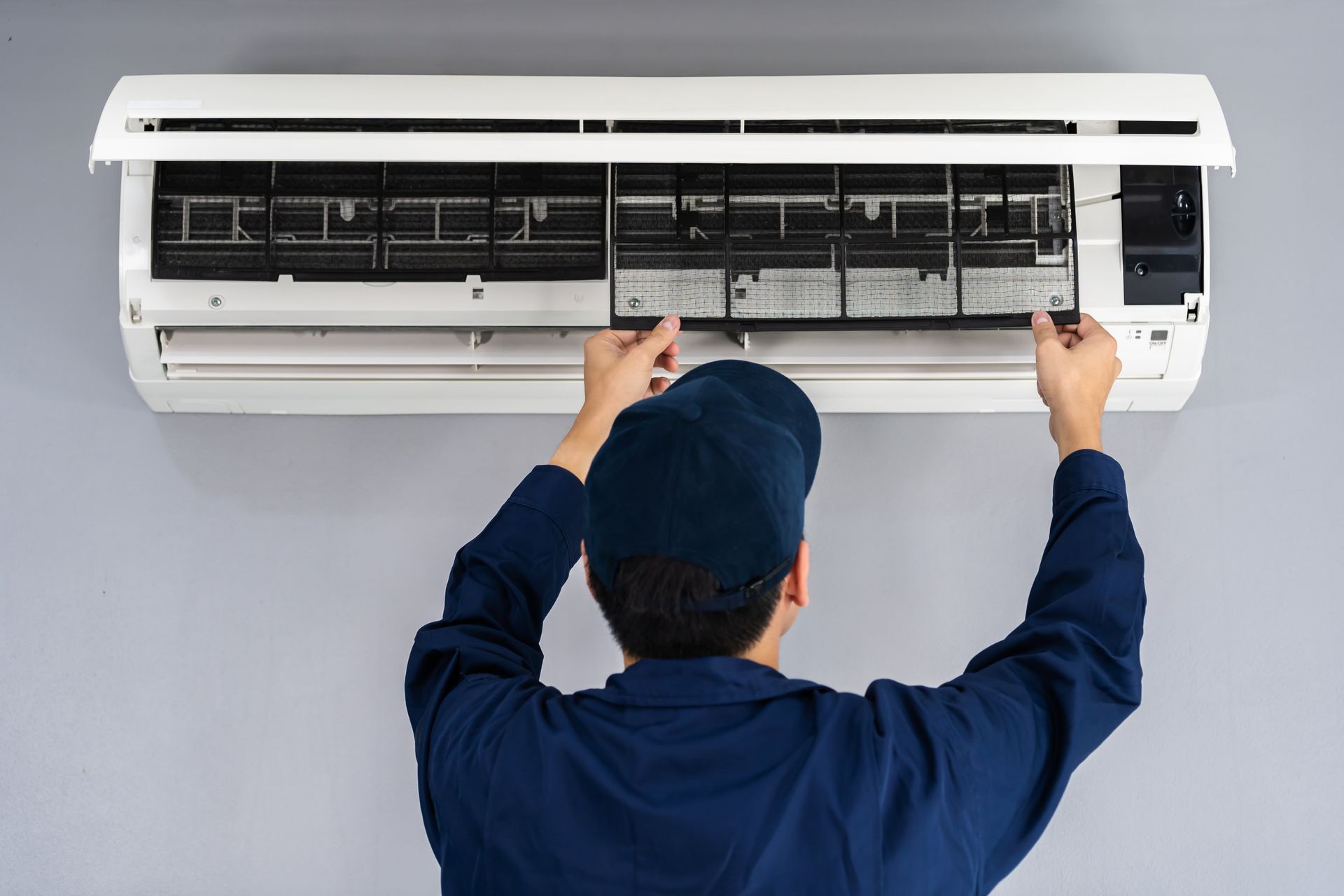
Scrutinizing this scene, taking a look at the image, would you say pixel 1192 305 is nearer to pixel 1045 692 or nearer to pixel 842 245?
pixel 842 245

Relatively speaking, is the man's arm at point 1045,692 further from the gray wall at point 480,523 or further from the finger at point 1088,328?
the gray wall at point 480,523

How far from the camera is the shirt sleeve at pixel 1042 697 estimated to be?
2.68ft

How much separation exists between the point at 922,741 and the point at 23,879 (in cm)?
139

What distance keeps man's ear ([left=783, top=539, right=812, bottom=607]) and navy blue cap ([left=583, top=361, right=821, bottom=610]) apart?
0.02 m

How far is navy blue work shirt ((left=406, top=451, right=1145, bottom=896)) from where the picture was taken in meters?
0.76

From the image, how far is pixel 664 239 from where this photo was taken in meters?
1.32

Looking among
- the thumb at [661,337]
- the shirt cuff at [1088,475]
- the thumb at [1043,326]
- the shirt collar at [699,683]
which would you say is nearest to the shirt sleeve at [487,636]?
the shirt collar at [699,683]

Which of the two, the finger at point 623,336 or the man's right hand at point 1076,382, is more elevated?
the finger at point 623,336

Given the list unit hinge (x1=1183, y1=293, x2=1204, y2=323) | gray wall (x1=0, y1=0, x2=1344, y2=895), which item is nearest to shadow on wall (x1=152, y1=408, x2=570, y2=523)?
gray wall (x1=0, y1=0, x2=1344, y2=895)

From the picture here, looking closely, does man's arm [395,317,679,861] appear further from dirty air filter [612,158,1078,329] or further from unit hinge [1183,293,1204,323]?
unit hinge [1183,293,1204,323]

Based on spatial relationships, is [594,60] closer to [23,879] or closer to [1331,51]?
[1331,51]

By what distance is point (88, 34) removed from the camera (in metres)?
A: 1.56

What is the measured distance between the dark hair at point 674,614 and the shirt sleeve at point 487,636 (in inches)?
5.1

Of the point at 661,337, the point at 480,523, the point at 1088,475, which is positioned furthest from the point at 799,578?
the point at 480,523
